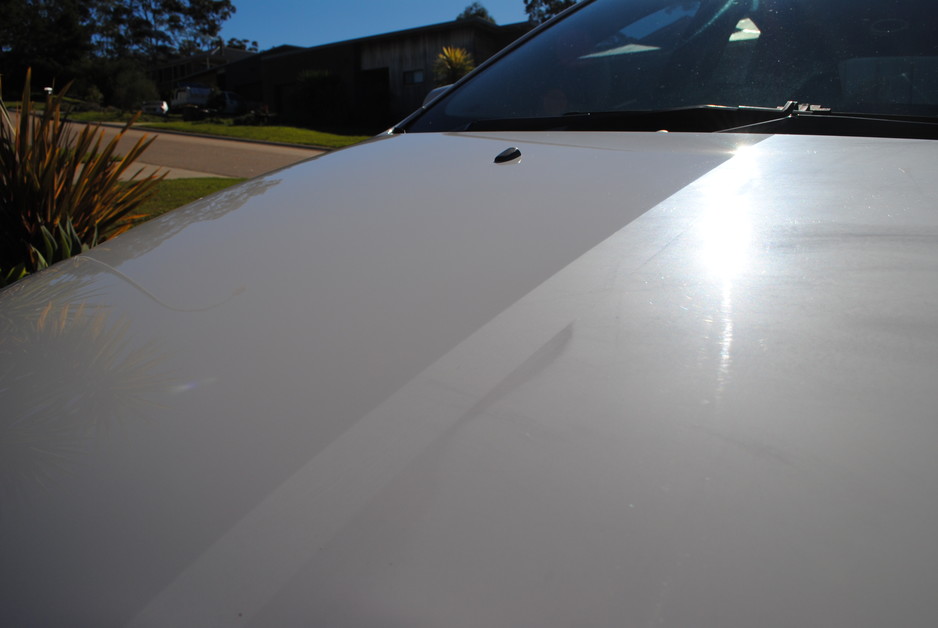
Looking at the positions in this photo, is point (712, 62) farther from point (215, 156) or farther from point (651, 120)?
point (215, 156)

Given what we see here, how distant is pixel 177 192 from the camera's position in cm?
749

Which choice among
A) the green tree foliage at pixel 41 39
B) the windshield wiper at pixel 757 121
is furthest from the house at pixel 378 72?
the windshield wiper at pixel 757 121

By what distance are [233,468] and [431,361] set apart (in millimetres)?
245

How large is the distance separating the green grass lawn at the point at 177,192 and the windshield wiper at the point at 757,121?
5244mm

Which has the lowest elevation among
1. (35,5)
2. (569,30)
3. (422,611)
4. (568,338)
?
(422,611)

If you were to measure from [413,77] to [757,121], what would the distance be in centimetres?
2592

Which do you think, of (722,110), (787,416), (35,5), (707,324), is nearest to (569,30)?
(722,110)

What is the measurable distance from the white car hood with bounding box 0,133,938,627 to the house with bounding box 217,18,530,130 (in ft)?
77.8

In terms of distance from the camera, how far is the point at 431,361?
32.0 inches

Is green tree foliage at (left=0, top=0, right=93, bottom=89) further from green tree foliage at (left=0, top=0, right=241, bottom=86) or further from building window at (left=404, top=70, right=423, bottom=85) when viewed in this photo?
building window at (left=404, top=70, right=423, bottom=85)

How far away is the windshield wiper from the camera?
1.26 m

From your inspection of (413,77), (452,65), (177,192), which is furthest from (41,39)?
(177,192)

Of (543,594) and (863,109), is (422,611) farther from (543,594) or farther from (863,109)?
(863,109)

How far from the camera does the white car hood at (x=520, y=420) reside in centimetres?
56
